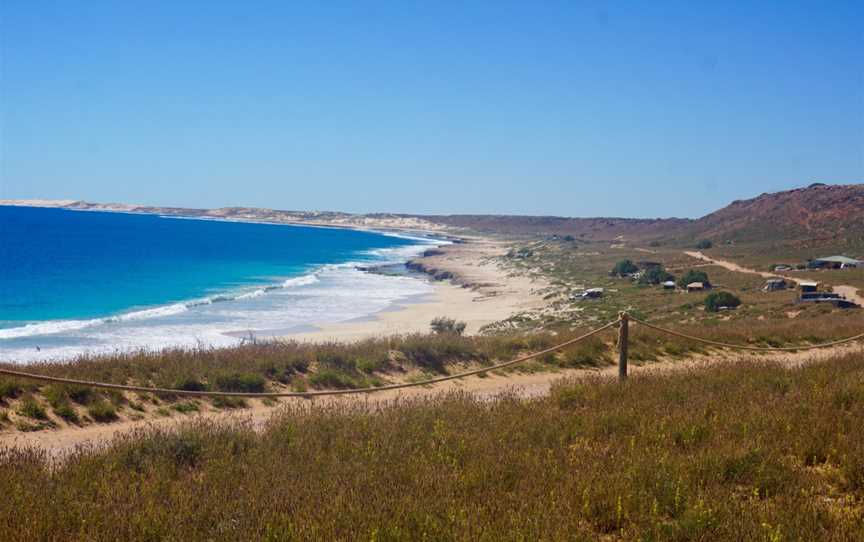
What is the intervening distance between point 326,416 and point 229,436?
1138 mm

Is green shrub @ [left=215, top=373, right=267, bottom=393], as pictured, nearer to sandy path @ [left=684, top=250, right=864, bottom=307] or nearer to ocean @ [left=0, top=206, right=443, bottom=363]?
ocean @ [left=0, top=206, right=443, bottom=363]

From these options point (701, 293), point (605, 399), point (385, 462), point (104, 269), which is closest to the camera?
point (385, 462)

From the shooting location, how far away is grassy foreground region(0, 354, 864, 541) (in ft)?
13.8

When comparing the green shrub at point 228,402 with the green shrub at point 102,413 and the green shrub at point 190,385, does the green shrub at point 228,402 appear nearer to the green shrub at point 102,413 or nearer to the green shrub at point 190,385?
the green shrub at point 190,385

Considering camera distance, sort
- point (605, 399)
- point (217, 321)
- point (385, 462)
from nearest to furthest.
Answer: point (385, 462) < point (605, 399) < point (217, 321)

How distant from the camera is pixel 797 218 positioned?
9462cm

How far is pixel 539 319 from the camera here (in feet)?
117

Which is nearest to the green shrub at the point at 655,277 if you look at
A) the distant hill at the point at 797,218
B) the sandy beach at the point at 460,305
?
the sandy beach at the point at 460,305

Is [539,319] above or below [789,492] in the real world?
below

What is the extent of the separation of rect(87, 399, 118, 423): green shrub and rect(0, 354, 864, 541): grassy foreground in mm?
2550

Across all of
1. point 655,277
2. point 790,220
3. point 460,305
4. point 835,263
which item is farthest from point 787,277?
point 790,220

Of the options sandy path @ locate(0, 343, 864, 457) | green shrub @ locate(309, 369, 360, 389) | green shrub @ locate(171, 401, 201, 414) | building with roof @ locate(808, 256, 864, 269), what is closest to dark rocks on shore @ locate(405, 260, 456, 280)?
building with roof @ locate(808, 256, 864, 269)

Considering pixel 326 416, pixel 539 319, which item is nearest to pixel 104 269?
pixel 539 319

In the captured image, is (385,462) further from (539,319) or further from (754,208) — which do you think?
(754,208)
